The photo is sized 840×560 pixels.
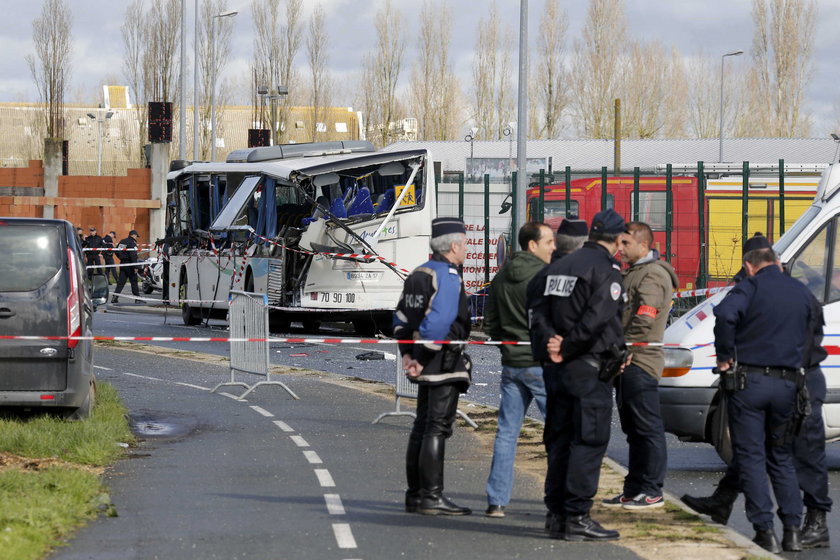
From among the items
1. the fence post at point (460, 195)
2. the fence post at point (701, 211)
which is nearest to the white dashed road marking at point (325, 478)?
the fence post at point (701, 211)

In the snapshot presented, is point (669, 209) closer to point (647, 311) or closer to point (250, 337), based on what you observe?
point (250, 337)

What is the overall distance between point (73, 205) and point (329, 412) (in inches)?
1575

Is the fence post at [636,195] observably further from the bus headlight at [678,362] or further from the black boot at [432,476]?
the black boot at [432,476]

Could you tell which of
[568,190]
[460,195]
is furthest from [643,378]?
[460,195]

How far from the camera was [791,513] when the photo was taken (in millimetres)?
7773

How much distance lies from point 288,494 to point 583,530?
223cm

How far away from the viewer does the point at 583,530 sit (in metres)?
7.52

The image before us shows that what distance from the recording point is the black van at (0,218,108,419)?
1117cm

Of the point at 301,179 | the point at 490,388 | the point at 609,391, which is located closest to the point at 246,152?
the point at 301,179

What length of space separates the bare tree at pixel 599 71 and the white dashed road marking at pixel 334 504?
62.7 m

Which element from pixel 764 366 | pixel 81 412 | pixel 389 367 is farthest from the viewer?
pixel 389 367

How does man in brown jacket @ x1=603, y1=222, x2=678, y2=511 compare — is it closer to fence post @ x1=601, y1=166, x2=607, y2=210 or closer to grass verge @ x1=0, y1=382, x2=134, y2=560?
grass verge @ x1=0, y1=382, x2=134, y2=560

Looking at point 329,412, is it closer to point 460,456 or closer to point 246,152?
point 460,456

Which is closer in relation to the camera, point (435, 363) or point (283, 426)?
point (435, 363)
